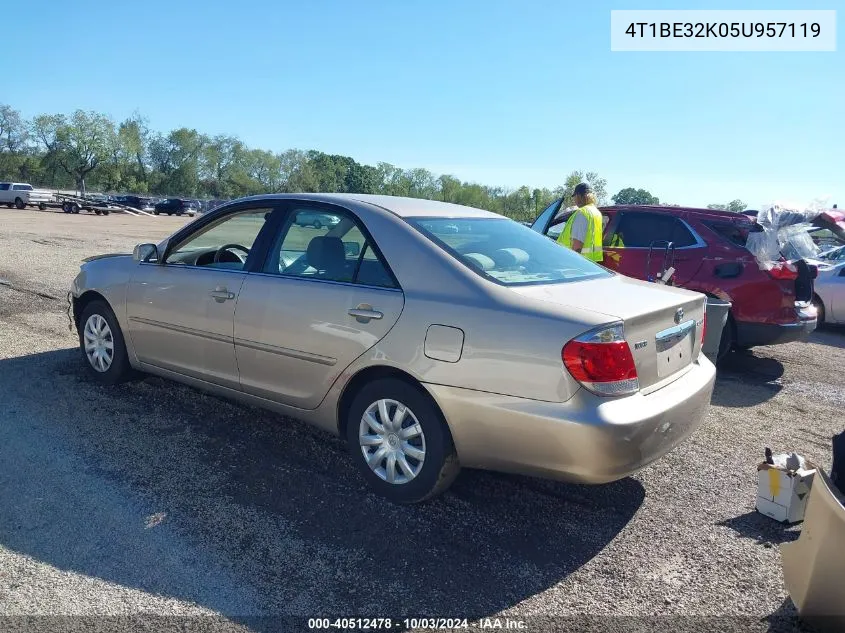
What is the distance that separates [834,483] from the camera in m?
2.91

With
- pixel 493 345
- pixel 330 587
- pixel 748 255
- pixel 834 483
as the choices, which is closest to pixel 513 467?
pixel 493 345

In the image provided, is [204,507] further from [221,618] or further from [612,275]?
[612,275]

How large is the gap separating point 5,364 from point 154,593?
13.3 feet

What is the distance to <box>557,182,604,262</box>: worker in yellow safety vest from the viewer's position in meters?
6.83

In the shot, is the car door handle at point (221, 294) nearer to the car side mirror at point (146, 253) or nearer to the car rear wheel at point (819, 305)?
the car side mirror at point (146, 253)

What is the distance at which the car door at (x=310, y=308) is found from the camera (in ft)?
11.9

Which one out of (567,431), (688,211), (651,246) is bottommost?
(567,431)

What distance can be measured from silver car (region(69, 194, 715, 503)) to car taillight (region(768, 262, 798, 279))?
3.02 m

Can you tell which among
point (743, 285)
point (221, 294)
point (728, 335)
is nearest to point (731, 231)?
point (743, 285)

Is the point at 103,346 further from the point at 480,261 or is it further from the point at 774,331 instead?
the point at 774,331

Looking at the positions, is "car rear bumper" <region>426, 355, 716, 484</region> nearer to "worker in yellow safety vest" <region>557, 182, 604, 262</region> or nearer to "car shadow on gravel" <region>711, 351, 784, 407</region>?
"car shadow on gravel" <region>711, 351, 784, 407</region>

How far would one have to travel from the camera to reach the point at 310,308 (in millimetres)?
3812

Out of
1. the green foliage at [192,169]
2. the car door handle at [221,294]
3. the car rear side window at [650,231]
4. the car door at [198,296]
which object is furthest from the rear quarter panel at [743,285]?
the green foliage at [192,169]

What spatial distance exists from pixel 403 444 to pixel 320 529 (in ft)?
1.98
